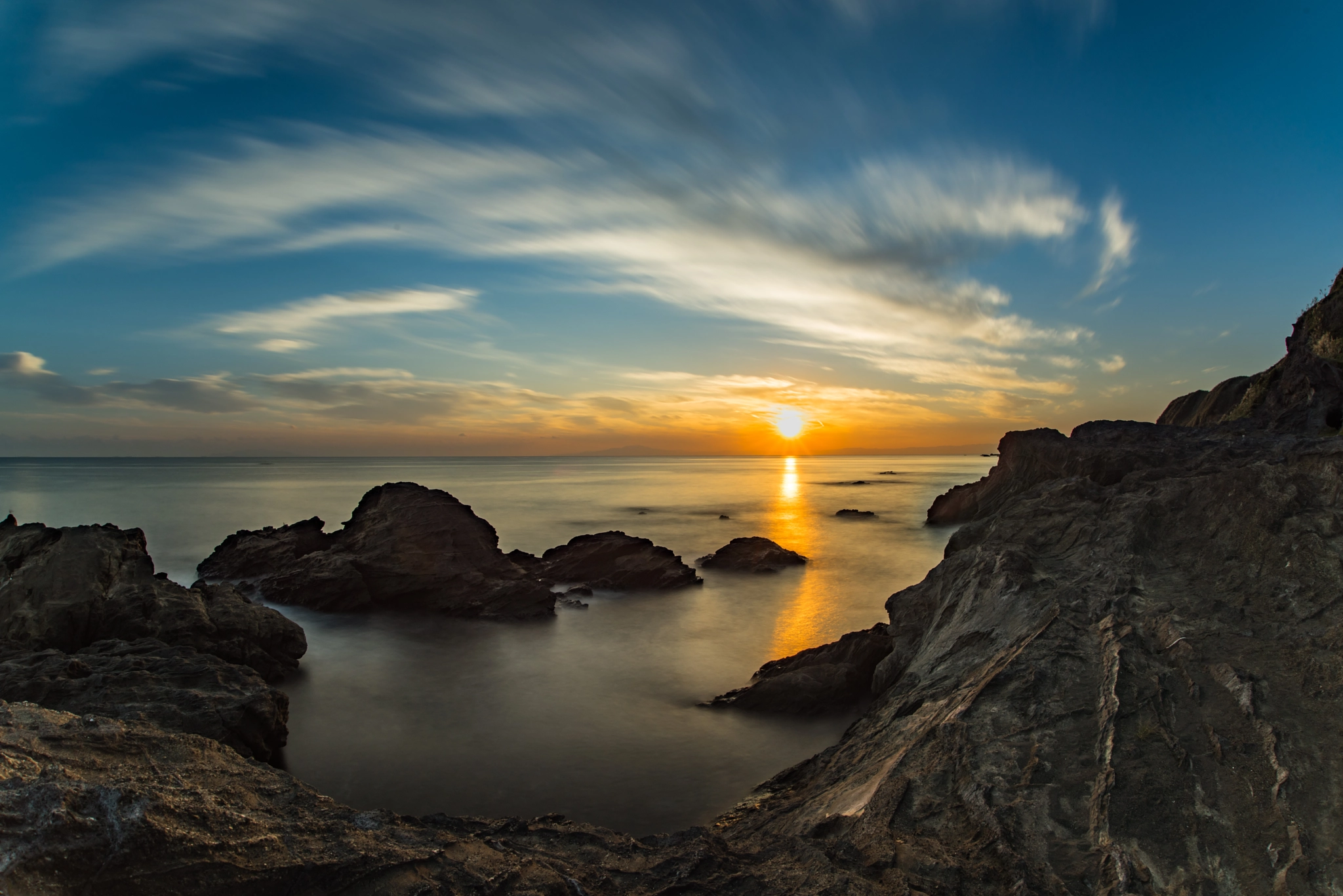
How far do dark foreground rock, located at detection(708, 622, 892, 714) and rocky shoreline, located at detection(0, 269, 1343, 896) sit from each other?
96.1 inches

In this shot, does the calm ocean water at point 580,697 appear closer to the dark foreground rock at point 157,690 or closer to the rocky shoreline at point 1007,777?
the dark foreground rock at point 157,690

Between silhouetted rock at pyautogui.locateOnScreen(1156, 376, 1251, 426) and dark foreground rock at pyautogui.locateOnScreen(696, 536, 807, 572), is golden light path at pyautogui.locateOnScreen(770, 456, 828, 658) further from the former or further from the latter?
silhouetted rock at pyautogui.locateOnScreen(1156, 376, 1251, 426)

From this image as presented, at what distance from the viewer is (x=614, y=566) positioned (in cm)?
2312

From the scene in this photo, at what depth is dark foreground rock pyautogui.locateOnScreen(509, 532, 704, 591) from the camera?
2233 centimetres

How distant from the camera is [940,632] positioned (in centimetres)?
838

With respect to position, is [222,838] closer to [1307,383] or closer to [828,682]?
[828,682]

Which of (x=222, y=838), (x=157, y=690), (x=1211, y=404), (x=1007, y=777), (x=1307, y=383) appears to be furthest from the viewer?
(x=1211, y=404)

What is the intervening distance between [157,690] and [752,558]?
21.3 meters

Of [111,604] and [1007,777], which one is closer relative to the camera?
[1007,777]

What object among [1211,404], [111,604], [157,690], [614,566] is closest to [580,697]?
[157,690]

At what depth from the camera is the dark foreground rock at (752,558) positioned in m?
26.5

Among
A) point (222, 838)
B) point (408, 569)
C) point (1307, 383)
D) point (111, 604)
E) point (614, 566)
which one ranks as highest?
point (1307, 383)

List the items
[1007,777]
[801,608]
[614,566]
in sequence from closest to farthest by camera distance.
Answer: [1007,777]
[801,608]
[614,566]

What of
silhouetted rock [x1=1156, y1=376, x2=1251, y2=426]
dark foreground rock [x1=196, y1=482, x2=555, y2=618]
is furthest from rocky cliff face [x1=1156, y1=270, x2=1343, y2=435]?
dark foreground rock [x1=196, y1=482, x2=555, y2=618]
